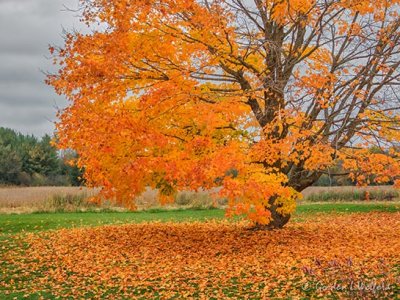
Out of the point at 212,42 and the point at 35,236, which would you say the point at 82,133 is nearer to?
the point at 212,42

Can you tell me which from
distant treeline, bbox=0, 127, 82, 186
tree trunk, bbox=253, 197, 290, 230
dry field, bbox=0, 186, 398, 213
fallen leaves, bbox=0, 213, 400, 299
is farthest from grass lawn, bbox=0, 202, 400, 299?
distant treeline, bbox=0, 127, 82, 186

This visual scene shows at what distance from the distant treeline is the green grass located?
23798 mm

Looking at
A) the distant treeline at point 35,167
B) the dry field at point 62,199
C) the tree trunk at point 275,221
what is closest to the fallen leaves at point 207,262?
the tree trunk at point 275,221

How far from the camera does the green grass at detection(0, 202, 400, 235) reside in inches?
888

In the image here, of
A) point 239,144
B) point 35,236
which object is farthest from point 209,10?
point 35,236

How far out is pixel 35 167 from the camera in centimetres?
5762

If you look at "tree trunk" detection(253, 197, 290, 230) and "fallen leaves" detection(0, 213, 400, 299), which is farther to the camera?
"tree trunk" detection(253, 197, 290, 230)

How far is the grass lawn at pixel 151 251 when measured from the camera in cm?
1146

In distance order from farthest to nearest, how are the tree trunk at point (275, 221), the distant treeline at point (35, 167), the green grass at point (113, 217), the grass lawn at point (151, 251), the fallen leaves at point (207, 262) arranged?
the distant treeline at point (35, 167) < the green grass at point (113, 217) < the tree trunk at point (275, 221) < the grass lawn at point (151, 251) < the fallen leaves at point (207, 262)

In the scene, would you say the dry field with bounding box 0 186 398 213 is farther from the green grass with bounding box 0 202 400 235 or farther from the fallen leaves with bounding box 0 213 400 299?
the fallen leaves with bounding box 0 213 400 299

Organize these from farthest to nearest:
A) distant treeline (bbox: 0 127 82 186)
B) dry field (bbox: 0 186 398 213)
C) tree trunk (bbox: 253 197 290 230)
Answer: distant treeline (bbox: 0 127 82 186)
dry field (bbox: 0 186 398 213)
tree trunk (bbox: 253 197 290 230)

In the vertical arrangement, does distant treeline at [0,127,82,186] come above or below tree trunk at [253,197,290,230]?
above

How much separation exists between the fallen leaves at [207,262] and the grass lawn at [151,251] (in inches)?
1.0

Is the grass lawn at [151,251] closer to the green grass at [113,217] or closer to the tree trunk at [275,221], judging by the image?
the green grass at [113,217]
